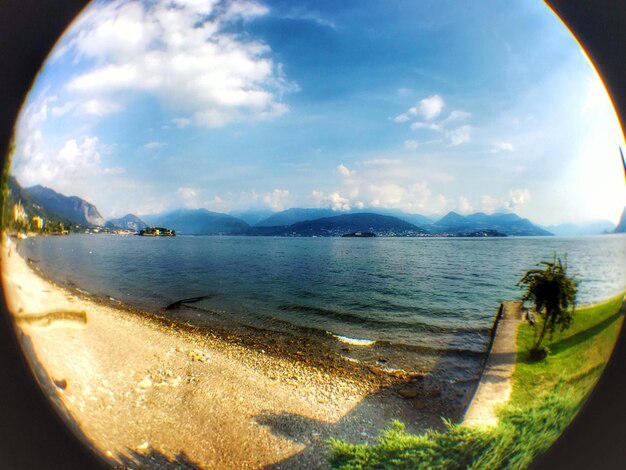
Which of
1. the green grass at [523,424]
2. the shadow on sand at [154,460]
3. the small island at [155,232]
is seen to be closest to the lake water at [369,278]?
the small island at [155,232]

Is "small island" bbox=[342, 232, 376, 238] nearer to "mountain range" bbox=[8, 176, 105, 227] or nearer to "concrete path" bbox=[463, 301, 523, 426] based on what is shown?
"concrete path" bbox=[463, 301, 523, 426]

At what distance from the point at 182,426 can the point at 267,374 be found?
3.67 ft

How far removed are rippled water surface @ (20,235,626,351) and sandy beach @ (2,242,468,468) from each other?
0.48 meters

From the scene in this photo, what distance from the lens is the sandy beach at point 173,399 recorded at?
2.15 m

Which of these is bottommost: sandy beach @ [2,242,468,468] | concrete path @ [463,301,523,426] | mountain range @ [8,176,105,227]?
sandy beach @ [2,242,468,468]

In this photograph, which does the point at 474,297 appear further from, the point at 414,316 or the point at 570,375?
the point at 414,316

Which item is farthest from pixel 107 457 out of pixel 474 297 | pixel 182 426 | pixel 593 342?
pixel 593 342

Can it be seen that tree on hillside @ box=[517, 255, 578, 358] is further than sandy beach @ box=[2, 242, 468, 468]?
No

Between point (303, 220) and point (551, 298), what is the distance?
2.32m

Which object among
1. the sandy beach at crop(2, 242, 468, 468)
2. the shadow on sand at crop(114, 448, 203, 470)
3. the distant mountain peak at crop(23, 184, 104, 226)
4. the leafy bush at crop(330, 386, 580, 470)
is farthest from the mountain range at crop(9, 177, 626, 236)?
the shadow on sand at crop(114, 448, 203, 470)

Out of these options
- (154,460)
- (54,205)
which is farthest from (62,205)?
(154,460)

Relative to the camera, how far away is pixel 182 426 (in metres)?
2.30

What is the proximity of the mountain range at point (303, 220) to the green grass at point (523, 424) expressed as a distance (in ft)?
2.53

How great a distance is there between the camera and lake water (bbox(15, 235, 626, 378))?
2211 mm
